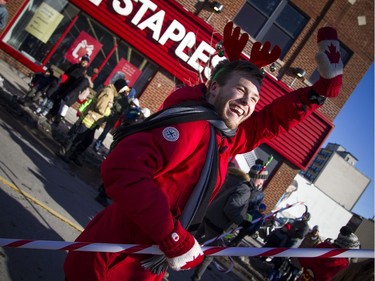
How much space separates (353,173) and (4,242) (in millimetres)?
71720

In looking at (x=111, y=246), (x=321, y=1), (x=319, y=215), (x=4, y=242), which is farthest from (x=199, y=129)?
(x=319, y=215)

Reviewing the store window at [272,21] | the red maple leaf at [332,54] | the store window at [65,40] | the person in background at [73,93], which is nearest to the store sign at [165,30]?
the store window at [65,40]

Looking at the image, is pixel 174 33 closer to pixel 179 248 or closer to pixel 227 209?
pixel 227 209

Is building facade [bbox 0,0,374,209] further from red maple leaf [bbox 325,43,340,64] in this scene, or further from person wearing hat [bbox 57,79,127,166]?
red maple leaf [bbox 325,43,340,64]

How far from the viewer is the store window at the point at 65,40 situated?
13.4m

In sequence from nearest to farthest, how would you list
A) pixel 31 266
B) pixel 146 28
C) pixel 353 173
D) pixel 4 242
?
pixel 4 242, pixel 31 266, pixel 146 28, pixel 353 173

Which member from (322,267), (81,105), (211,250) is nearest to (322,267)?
(322,267)

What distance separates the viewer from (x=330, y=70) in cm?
222

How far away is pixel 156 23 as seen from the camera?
44.1 feet

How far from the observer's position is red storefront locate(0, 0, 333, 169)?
13.3 metres

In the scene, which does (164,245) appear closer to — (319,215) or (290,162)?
(290,162)

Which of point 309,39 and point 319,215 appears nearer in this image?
point 309,39

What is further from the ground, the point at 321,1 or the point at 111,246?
the point at 321,1

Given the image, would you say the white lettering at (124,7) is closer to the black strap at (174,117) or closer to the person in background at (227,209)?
the person in background at (227,209)
